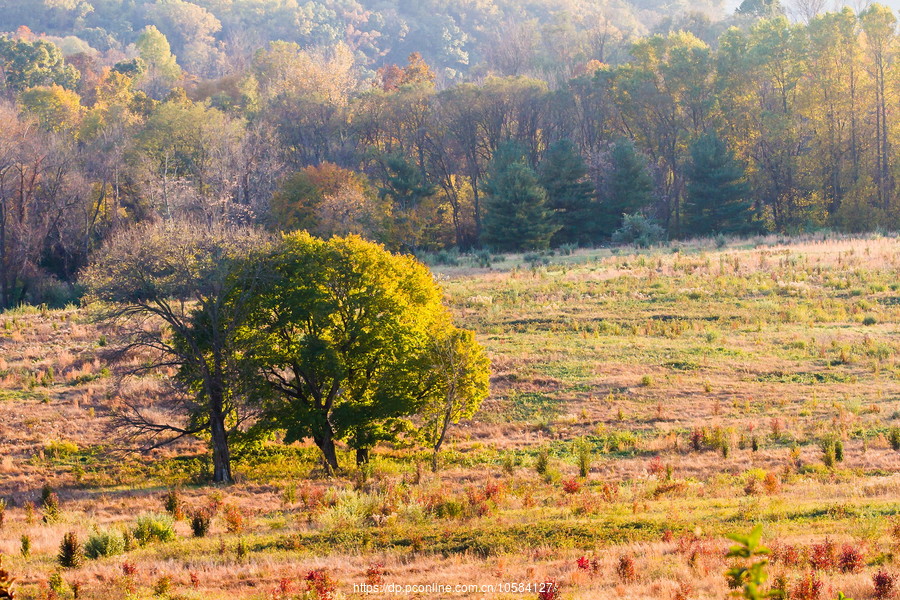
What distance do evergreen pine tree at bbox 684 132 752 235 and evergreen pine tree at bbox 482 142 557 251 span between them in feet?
39.4

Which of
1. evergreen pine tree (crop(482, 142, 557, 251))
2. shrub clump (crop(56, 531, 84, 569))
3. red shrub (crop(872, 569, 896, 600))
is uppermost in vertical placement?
evergreen pine tree (crop(482, 142, 557, 251))

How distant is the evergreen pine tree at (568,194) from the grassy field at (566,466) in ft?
71.8

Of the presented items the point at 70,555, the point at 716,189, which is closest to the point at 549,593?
the point at 70,555

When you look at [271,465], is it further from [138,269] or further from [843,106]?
[843,106]

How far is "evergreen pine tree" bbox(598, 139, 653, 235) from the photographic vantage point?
7062 cm

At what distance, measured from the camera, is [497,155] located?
235ft

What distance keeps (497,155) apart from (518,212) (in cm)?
765

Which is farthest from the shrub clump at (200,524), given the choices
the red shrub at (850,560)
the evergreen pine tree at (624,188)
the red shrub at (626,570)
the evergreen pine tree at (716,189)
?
the evergreen pine tree at (716,189)

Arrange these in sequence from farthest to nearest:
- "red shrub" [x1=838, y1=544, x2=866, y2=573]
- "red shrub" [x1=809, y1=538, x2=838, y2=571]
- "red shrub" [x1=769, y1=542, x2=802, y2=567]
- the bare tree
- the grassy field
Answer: the bare tree → the grassy field → "red shrub" [x1=769, y1=542, x2=802, y2=567] → "red shrub" [x1=809, y1=538, x2=838, y2=571] → "red shrub" [x1=838, y1=544, x2=866, y2=573]

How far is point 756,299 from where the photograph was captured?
41688mm

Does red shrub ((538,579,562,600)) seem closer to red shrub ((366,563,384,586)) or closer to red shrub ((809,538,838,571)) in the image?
red shrub ((366,563,384,586))

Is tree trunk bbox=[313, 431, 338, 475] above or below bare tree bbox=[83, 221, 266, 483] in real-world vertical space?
below

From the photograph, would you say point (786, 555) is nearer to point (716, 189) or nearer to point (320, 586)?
point (320, 586)

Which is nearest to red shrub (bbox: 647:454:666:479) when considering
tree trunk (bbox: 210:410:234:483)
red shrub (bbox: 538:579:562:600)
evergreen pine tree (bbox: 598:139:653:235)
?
red shrub (bbox: 538:579:562:600)
